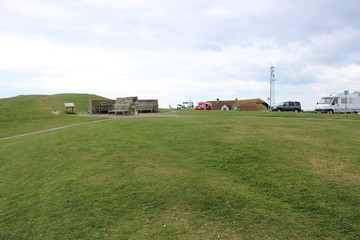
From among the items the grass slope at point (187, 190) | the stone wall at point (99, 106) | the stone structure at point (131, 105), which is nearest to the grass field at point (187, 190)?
the grass slope at point (187, 190)

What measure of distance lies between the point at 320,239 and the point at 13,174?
9847 mm

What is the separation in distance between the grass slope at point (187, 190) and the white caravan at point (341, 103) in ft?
75.3

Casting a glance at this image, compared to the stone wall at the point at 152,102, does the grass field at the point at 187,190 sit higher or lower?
lower

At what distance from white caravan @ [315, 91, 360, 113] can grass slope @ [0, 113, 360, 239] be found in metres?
22.9

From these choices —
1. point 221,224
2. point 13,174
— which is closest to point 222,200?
point 221,224

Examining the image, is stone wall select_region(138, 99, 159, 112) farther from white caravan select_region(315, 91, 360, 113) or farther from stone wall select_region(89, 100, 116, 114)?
white caravan select_region(315, 91, 360, 113)

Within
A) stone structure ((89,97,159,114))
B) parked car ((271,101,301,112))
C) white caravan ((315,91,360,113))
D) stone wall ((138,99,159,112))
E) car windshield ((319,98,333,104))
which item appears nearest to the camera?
white caravan ((315,91,360,113))

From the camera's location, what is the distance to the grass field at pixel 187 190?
16.6ft

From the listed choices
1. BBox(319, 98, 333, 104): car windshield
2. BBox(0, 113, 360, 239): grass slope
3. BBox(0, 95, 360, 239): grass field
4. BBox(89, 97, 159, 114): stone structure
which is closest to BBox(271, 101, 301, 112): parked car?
BBox(319, 98, 333, 104): car windshield

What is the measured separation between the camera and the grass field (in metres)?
5.07

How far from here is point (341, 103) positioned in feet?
105

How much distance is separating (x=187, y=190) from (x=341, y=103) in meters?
32.6

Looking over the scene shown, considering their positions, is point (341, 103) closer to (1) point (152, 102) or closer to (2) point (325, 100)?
(2) point (325, 100)

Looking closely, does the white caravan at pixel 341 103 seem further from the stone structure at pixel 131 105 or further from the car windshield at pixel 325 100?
the stone structure at pixel 131 105
